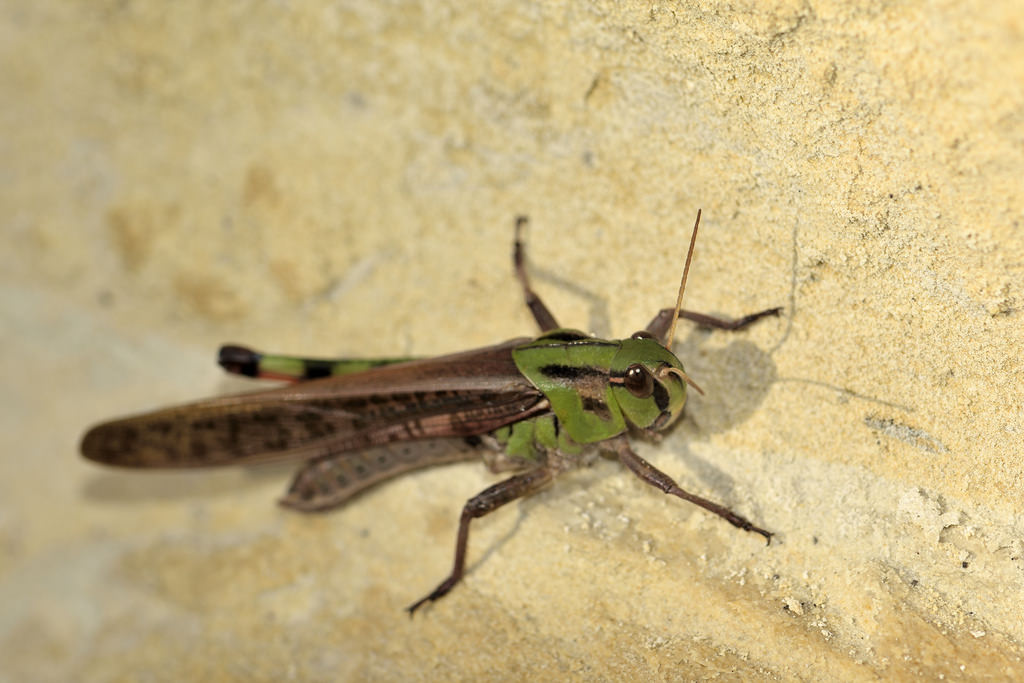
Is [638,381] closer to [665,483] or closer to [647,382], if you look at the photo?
[647,382]

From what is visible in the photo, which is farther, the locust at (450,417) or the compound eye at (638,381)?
→ the locust at (450,417)

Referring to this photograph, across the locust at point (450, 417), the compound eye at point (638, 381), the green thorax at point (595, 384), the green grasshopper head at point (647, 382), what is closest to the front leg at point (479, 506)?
the locust at point (450, 417)

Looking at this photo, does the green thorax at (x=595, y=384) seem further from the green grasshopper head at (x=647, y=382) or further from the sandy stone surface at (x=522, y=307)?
the sandy stone surface at (x=522, y=307)

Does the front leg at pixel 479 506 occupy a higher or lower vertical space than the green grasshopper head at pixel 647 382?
lower

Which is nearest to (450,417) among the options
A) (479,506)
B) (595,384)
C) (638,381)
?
(479,506)

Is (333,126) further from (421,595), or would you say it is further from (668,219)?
(421,595)

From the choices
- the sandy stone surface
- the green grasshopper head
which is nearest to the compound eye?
the green grasshopper head

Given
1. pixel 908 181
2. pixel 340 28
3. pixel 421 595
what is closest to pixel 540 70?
pixel 340 28

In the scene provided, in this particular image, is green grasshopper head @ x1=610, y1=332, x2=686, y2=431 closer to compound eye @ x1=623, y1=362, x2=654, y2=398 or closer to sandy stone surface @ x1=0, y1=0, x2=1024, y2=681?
compound eye @ x1=623, y1=362, x2=654, y2=398
